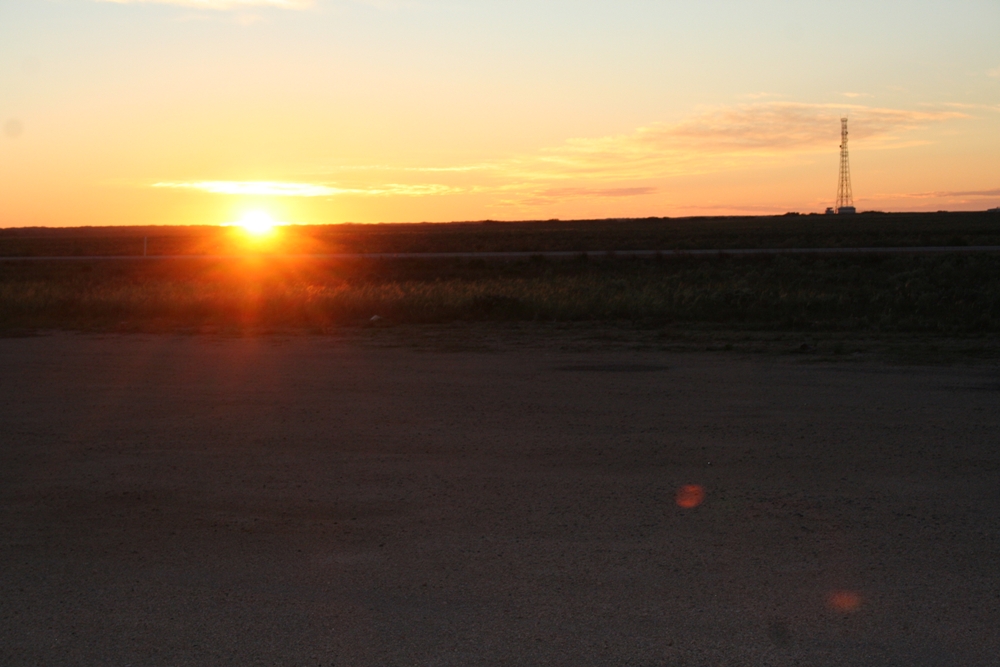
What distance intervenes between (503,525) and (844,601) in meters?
2.15

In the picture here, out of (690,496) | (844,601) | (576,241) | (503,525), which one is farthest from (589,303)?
(576,241)

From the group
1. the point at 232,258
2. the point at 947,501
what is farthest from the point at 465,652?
the point at 232,258

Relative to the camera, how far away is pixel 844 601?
15.7 feet

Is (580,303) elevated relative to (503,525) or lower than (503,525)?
elevated

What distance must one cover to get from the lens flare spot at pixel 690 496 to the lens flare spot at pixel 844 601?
163 centimetres

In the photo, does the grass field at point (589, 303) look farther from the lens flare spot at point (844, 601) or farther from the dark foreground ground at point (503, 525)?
the lens flare spot at point (844, 601)

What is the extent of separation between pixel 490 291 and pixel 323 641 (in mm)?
20177

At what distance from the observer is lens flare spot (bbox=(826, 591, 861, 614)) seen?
4.70 meters

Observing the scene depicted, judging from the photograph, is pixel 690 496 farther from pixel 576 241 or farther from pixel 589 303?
pixel 576 241

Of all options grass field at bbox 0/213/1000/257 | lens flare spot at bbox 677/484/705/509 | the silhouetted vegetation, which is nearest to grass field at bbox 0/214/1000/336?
the silhouetted vegetation

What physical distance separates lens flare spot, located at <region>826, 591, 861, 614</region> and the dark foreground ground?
0.02m

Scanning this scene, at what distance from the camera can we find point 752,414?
381 inches

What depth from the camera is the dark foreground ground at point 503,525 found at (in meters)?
4.42

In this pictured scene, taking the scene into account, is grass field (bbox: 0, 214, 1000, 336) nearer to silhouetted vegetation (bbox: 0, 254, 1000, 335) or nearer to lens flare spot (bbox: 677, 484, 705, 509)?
silhouetted vegetation (bbox: 0, 254, 1000, 335)
